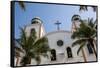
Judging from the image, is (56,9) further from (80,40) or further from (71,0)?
(80,40)

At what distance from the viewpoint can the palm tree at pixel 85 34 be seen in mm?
2465

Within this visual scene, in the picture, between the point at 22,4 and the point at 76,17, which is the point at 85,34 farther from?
the point at 22,4

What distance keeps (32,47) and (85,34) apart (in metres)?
0.63

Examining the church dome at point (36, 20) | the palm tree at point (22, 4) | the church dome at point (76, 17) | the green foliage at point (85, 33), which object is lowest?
the green foliage at point (85, 33)

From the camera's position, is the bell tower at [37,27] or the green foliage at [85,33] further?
the green foliage at [85,33]

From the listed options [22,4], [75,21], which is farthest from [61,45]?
[22,4]

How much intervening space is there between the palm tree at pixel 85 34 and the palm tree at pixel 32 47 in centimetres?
35

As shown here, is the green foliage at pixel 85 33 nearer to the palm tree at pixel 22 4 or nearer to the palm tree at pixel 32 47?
the palm tree at pixel 32 47

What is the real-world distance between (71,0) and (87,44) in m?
0.52

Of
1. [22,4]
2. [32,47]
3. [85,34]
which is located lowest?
[32,47]

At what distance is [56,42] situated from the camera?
7.78 feet

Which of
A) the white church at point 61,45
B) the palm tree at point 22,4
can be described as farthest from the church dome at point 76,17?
the palm tree at point 22,4

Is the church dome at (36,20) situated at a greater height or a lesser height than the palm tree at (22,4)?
lesser

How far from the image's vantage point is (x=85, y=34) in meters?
2.50
